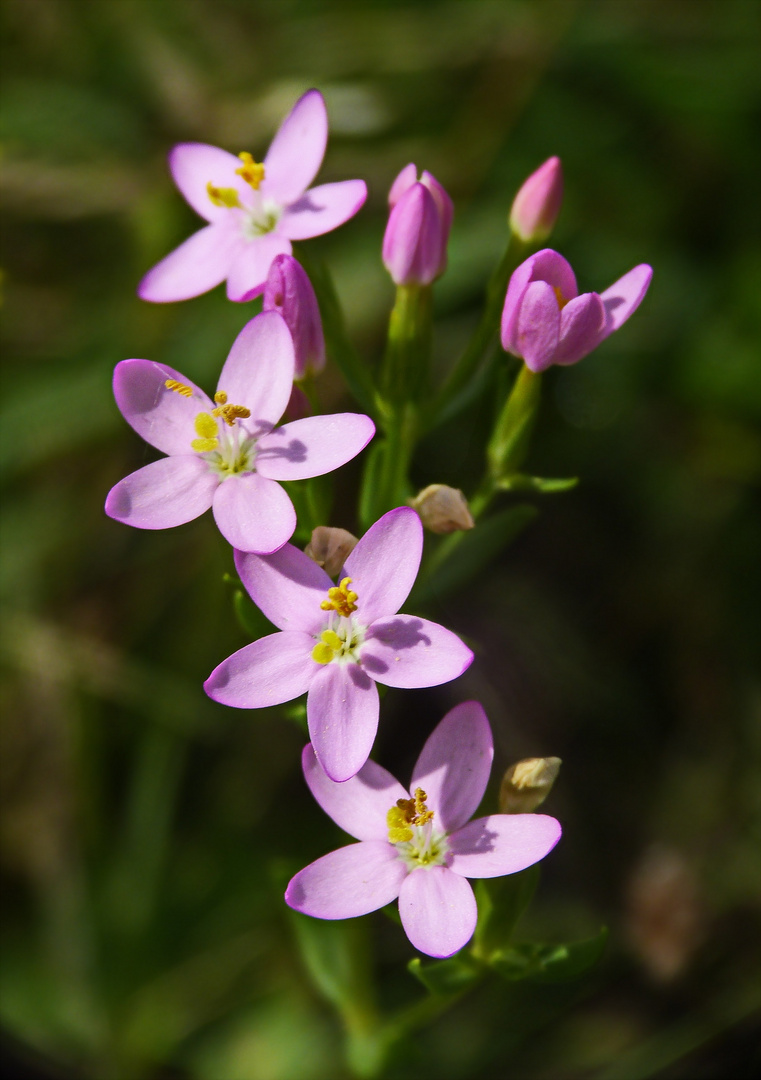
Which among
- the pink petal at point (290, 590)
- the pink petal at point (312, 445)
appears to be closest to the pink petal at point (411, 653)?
the pink petal at point (290, 590)

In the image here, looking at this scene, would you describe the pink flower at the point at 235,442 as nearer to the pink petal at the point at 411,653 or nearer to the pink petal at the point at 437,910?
the pink petal at the point at 411,653

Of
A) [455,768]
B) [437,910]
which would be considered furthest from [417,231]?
[437,910]

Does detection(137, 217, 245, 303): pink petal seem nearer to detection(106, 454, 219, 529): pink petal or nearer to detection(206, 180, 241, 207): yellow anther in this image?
detection(206, 180, 241, 207): yellow anther

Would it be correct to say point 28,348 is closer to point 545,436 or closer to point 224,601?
point 224,601

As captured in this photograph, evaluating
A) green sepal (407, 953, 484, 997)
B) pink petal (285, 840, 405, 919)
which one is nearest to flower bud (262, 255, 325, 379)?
pink petal (285, 840, 405, 919)

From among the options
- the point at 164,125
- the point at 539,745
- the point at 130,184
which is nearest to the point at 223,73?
→ the point at 164,125

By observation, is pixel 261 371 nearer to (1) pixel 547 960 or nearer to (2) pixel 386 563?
(2) pixel 386 563
